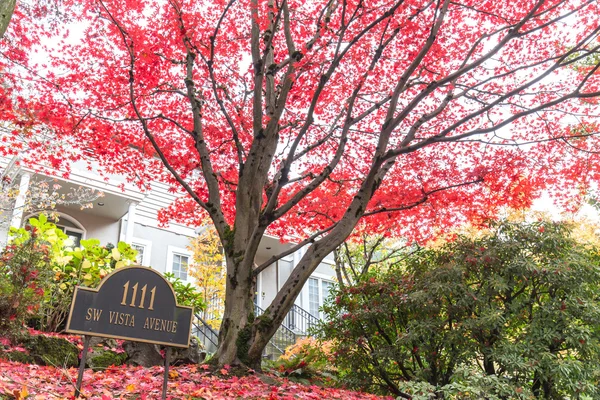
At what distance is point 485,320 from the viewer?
589 centimetres

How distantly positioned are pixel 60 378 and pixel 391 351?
14.4 ft

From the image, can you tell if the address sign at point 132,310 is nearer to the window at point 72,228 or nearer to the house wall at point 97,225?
the window at point 72,228

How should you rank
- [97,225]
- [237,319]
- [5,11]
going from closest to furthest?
[5,11], [237,319], [97,225]

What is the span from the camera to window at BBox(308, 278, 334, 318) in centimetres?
1841

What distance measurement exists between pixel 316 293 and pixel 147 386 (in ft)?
46.2

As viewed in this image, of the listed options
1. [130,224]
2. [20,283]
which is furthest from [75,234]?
[20,283]

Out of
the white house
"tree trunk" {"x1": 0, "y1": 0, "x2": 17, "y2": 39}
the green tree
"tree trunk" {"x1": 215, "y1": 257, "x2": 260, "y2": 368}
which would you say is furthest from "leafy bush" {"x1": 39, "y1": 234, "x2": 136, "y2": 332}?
"tree trunk" {"x1": 0, "y1": 0, "x2": 17, "y2": 39}

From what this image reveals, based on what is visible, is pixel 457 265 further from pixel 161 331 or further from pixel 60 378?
pixel 60 378

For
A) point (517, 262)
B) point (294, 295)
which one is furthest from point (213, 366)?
point (517, 262)

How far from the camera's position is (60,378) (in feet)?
17.5

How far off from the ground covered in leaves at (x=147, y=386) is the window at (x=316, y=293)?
11643 millimetres

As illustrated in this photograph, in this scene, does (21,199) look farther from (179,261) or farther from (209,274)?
(179,261)

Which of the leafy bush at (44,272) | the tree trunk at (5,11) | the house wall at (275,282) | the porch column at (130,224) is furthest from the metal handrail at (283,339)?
the tree trunk at (5,11)

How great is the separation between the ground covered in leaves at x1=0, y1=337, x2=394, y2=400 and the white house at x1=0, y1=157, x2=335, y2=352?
6.64 m
